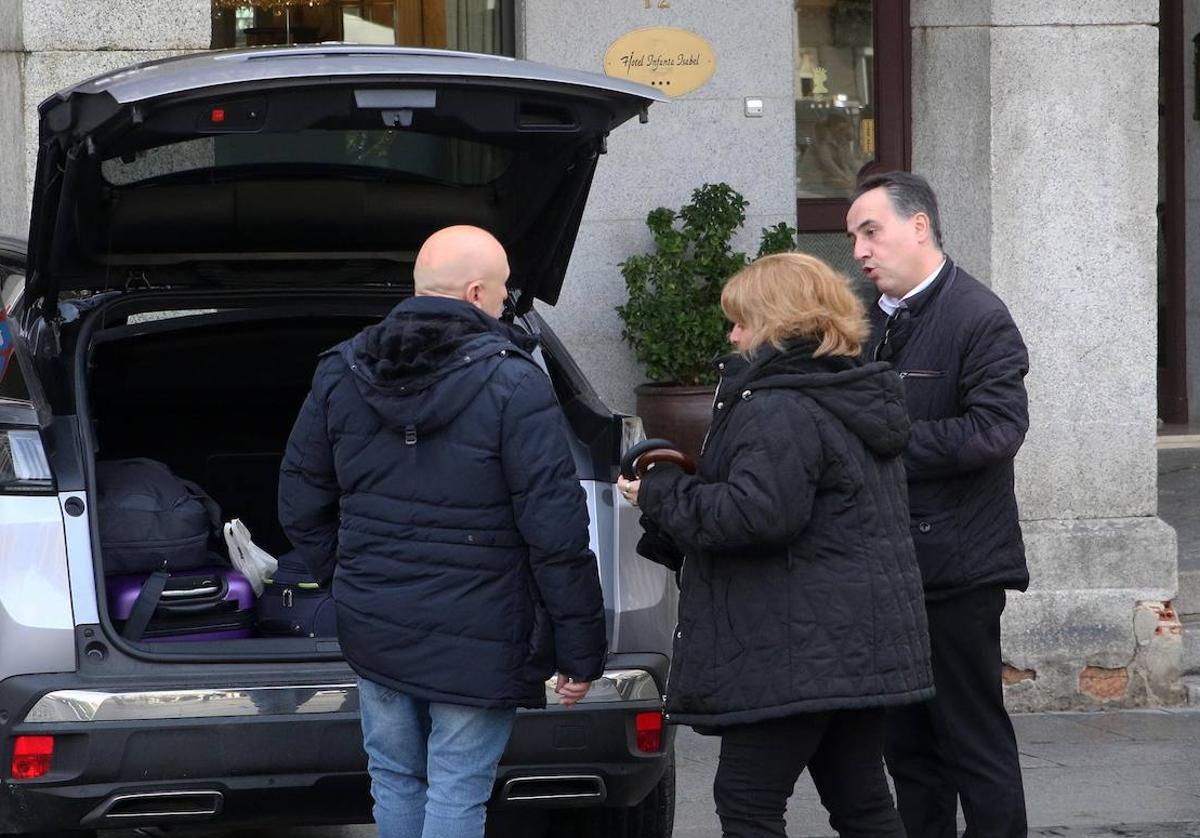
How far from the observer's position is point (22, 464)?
4.10m

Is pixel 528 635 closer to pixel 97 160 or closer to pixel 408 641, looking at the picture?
pixel 408 641

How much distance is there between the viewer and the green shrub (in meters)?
7.59

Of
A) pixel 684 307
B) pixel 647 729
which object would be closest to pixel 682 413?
pixel 684 307

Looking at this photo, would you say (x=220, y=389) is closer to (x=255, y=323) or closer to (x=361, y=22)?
(x=255, y=323)

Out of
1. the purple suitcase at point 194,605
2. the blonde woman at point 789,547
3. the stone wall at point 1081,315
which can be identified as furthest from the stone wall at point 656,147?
the blonde woman at point 789,547

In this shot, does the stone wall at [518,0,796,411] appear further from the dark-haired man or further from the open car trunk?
the dark-haired man

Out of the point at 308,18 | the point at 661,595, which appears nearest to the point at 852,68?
the point at 308,18

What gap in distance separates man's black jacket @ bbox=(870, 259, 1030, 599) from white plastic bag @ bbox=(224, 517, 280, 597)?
1.63 metres

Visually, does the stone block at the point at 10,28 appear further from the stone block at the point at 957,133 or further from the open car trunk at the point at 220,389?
the stone block at the point at 957,133

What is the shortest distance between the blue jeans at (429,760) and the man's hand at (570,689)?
0.11 metres

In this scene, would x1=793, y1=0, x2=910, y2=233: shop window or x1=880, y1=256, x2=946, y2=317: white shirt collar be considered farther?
x1=793, y1=0, x2=910, y2=233: shop window

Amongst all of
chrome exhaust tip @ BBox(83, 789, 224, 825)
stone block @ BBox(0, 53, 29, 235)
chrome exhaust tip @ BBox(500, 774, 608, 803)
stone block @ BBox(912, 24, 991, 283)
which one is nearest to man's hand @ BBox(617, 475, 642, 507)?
chrome exhaust tip @ BBox(500, 774, 608, 803)

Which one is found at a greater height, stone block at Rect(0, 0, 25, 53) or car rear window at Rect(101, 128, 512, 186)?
stone block at Rect(0, 0, 25, 53)

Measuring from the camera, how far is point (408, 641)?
367cm
